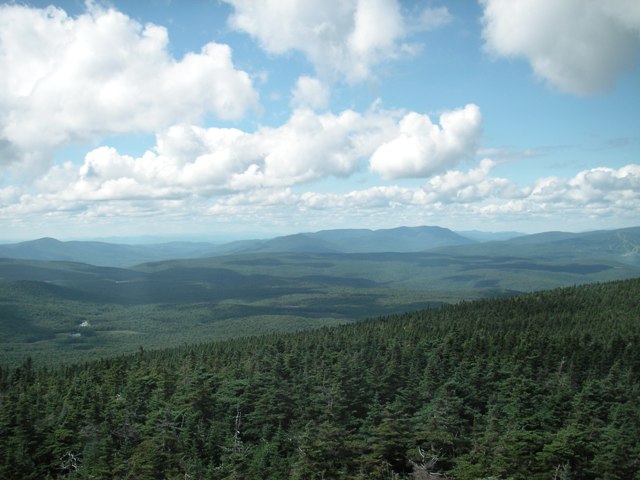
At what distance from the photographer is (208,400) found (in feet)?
199

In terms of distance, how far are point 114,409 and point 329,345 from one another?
149 ft

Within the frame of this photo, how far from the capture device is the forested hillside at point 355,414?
3716 centimetres

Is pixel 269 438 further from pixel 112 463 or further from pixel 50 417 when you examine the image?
pixel 50 417

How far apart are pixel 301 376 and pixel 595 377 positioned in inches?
1602

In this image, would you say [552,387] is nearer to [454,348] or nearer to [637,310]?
[454,348]

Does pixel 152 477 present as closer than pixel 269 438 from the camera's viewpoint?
Yes

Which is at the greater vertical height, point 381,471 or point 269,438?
point 381,471

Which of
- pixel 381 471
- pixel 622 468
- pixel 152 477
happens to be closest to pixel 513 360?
pixel 622 468

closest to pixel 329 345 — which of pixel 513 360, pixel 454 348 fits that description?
pixel 454 348

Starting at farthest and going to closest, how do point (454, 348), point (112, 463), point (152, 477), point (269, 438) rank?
point (454, 348) → point (269, 438) → point (112, 463) → point (152, 477)

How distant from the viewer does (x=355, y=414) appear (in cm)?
5594

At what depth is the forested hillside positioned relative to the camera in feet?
122

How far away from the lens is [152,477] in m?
40.6

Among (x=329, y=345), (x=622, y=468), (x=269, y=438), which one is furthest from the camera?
(x=329, y=345)
